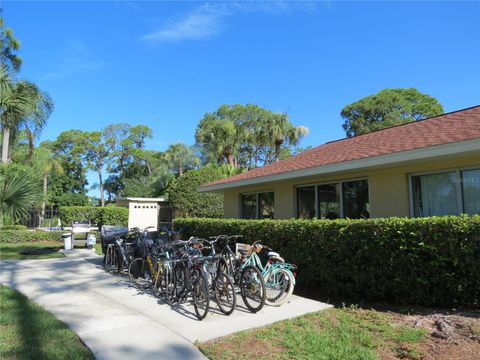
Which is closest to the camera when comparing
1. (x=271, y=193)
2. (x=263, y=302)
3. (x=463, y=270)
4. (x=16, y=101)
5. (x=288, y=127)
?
(x=463, y=270)

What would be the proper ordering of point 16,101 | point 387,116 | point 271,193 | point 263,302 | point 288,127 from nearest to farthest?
1. point 263,302
2. point 16,101
3. point 271,193
4. point 288,127
5. point 387,116

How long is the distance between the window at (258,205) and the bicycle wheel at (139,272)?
4959mm

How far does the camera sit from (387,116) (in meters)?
41.8

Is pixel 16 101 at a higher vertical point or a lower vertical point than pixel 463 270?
higher

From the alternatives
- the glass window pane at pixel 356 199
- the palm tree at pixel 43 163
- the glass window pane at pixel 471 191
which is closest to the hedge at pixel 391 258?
the glass window pane at pixel 471 191

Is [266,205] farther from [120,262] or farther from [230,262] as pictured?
[230,262]

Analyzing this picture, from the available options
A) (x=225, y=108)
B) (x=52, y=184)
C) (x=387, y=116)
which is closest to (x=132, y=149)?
(x=52, y=184)

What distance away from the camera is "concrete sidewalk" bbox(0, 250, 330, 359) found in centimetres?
495

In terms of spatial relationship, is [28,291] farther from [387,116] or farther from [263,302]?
[387,116]

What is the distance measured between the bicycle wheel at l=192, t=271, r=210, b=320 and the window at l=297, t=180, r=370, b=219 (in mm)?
A: 5083

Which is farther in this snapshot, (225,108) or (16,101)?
(225,108)

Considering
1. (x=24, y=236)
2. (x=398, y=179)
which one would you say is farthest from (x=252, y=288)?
(x=24, y=236)

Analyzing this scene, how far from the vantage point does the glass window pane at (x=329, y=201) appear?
34.4 ft

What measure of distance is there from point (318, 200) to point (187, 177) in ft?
47.6
